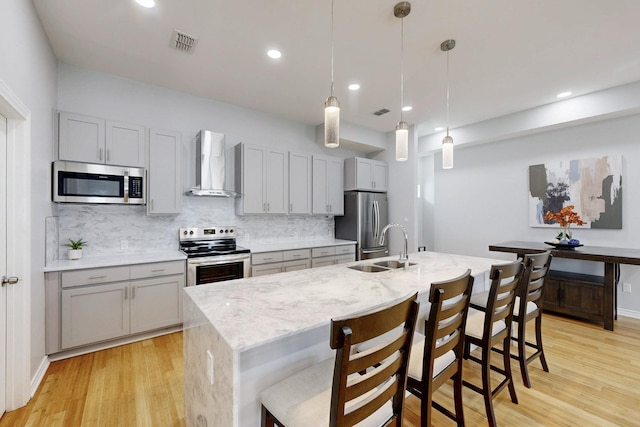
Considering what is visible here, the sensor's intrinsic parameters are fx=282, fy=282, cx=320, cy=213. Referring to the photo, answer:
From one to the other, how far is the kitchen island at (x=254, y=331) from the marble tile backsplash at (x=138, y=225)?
2.16m

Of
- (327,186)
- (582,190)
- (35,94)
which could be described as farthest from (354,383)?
(582,190)

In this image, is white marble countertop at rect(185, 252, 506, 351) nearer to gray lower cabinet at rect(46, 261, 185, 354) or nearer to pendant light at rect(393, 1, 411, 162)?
pendant light at rect(393, 1, 411, 162)

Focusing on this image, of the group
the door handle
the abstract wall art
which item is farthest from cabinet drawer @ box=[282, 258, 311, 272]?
the abstract wall art

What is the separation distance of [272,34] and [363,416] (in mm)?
2811

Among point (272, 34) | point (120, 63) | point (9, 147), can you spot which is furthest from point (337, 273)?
point (120, 63)

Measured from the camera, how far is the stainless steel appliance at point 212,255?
10.7 ft

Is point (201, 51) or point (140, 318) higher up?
point (201, 51)

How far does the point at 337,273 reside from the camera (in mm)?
2262

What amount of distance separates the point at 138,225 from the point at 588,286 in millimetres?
5580

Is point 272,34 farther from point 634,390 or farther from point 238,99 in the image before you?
point 634,390

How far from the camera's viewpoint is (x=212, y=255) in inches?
134

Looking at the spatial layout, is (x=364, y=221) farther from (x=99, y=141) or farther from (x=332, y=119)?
(x=99, y=141)

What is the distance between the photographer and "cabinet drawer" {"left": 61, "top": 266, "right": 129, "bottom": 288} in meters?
2.58

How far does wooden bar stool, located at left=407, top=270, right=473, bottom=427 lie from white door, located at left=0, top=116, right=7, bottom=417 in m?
2.62
